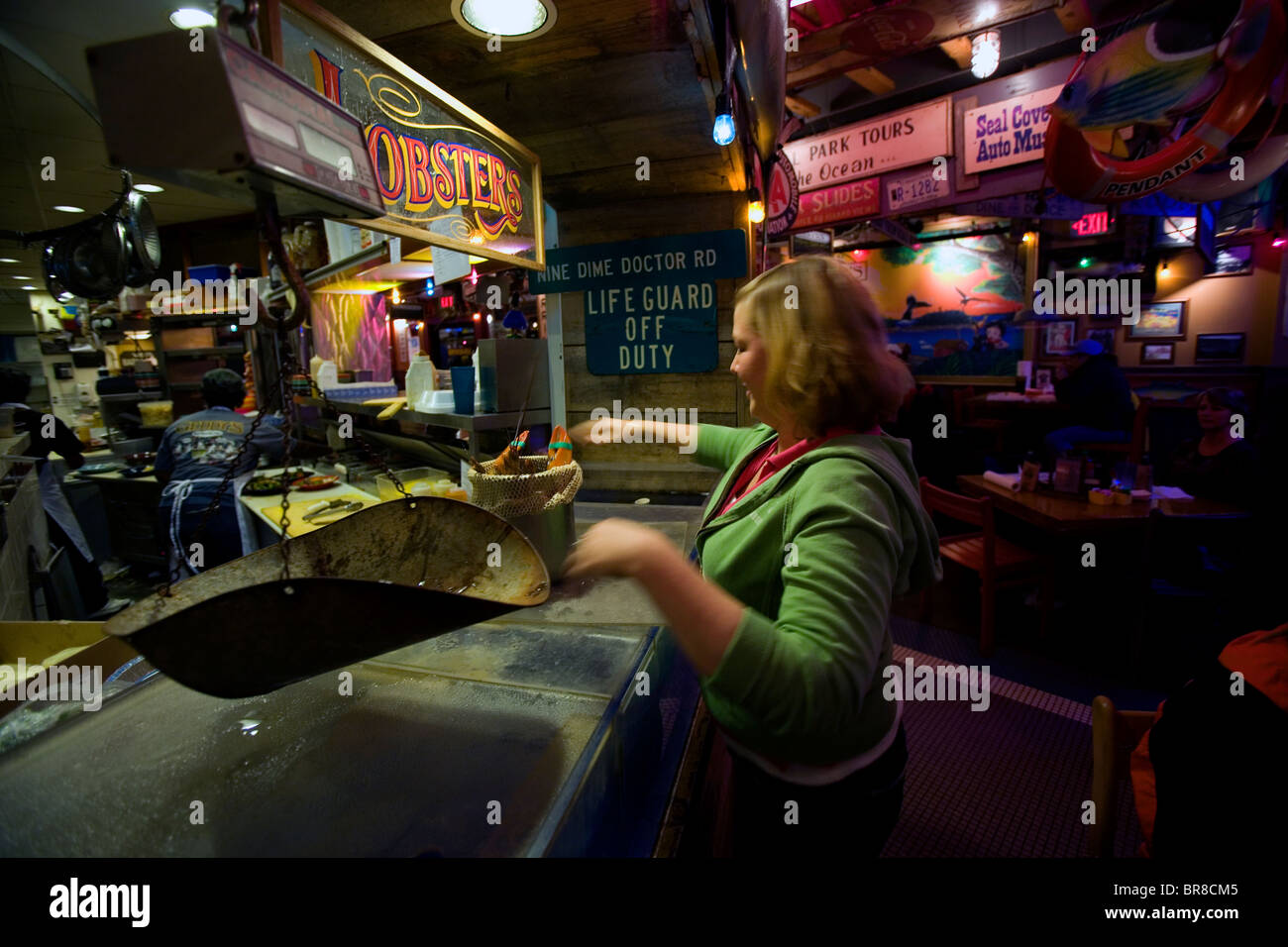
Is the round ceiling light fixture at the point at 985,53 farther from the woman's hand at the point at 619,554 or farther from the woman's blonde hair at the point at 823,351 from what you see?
the woman's hand at the point at 619,554

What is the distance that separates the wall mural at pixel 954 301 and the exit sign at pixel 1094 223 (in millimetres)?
1032

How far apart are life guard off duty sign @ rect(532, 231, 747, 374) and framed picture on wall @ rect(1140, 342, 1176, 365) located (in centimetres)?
954

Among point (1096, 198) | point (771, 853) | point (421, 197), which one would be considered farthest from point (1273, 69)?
point (771, 853)

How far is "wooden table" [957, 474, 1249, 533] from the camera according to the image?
11.6 feet

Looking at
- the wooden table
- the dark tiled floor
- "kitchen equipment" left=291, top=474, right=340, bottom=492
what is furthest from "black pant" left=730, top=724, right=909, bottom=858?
"kitchen equipment" left=291, top=474, right=340, bottom=492

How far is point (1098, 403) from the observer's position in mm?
6699

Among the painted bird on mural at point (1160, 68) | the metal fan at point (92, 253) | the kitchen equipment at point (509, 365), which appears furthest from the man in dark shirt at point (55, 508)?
the painted bird on mural at point (1160, 68)

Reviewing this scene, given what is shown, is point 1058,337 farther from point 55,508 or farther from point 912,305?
point 55,508

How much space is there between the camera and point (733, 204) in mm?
3305

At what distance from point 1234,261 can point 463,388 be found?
11.2 m

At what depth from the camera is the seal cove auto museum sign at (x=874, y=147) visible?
4.95m

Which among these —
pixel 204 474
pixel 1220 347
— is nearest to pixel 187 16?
pixel 204 474

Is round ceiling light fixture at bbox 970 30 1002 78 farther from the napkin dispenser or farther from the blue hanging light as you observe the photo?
the napkin dispenser

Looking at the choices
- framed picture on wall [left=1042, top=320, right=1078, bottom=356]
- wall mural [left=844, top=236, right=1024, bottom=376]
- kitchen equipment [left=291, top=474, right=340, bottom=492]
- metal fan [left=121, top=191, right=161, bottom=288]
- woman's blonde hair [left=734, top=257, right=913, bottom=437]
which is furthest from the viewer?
wall mural [left=844, top=236, right=1024, bottom=376]
